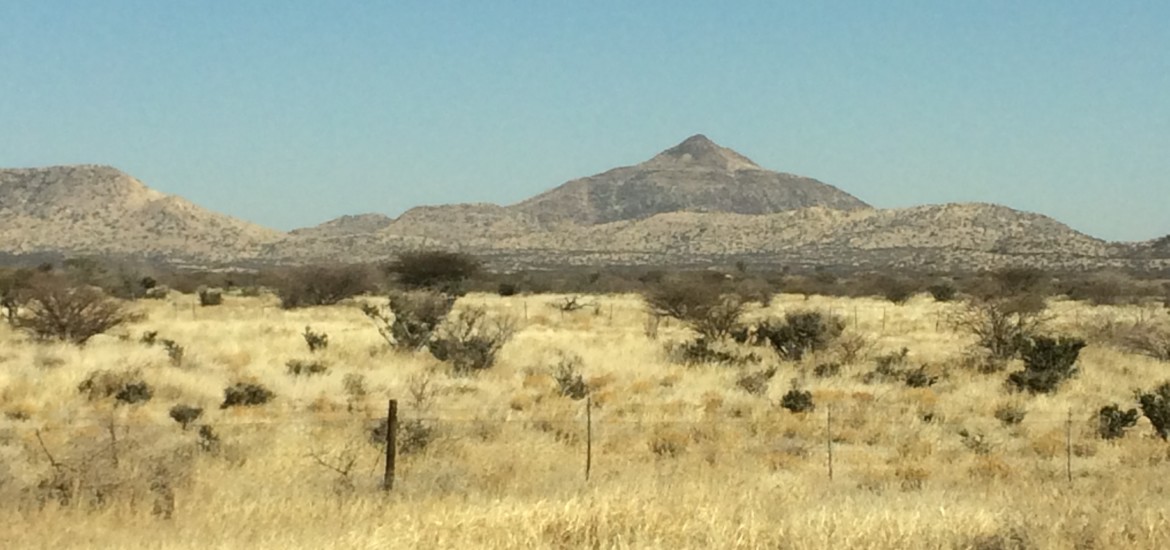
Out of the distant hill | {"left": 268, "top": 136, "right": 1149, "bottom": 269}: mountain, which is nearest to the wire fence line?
{"left": 268, "top": 136, "right": 1149, "bottom": 269}: mountain

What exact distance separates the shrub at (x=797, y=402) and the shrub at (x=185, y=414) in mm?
9399

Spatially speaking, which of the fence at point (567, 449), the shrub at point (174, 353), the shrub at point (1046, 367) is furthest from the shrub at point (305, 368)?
the shrub at point (1046, 367)

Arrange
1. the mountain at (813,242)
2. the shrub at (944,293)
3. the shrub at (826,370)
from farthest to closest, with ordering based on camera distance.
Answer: the mountain at (813,242), the shrub at (944,293), the shrub at (826,370)

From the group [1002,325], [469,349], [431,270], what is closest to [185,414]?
[469,349]

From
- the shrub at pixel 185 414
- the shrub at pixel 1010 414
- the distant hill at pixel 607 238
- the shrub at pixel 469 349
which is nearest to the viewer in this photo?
the shrub at pixel 185 414

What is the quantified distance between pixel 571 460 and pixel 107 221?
168 meters

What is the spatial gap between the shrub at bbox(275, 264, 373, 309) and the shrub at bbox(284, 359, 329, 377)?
2594 centimetres

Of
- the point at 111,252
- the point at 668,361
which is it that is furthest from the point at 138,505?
the point at 111,252

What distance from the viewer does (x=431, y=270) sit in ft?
202

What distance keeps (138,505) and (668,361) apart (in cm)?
1673

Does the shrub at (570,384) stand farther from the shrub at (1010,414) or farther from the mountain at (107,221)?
the mountain at (107,221)

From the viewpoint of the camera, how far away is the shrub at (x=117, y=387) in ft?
61.3

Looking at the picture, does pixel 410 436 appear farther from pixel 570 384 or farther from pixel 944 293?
pixel 944 293

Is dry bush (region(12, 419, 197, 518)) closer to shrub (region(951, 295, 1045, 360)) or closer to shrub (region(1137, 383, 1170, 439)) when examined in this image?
shrub (region(1137, 383, 1170, 439))
